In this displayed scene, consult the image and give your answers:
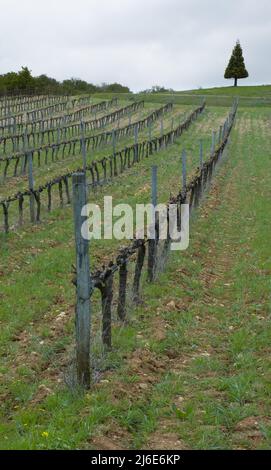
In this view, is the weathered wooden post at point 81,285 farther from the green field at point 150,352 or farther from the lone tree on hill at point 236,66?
the lone tree on hill at point 236,66

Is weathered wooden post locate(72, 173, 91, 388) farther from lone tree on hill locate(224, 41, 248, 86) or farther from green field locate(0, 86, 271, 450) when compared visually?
lone tree on hill locate(224, 41, 248, 86)

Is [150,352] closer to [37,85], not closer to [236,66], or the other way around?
[37,85]

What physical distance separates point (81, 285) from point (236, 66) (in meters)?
87.9

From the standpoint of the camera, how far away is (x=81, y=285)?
16.5ft

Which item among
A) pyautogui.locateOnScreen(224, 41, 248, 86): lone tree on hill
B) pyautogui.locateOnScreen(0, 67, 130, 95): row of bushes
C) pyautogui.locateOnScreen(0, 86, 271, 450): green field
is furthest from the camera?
pyautogui.locateOnScreen(224, 41, 248, 86): lone tree on hill

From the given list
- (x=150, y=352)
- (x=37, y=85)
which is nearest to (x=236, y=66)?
(x=37, y=85)

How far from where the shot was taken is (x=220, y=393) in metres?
5.19

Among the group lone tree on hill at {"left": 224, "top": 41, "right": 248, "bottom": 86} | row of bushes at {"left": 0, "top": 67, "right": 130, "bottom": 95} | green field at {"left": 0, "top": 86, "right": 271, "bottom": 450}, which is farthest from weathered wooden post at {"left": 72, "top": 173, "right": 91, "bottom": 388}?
lone tree on hill at {"left": 224, "top": 41, "right": 248, "bottom": 86}

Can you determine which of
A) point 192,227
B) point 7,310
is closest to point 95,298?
point 7,310

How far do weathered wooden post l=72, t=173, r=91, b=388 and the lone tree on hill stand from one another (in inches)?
3426

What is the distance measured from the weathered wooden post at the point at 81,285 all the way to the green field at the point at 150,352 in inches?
6.7

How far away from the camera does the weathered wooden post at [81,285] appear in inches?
191

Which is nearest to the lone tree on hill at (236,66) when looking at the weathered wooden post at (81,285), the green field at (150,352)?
the green field at (150,352)

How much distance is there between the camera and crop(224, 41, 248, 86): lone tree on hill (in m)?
86.5
